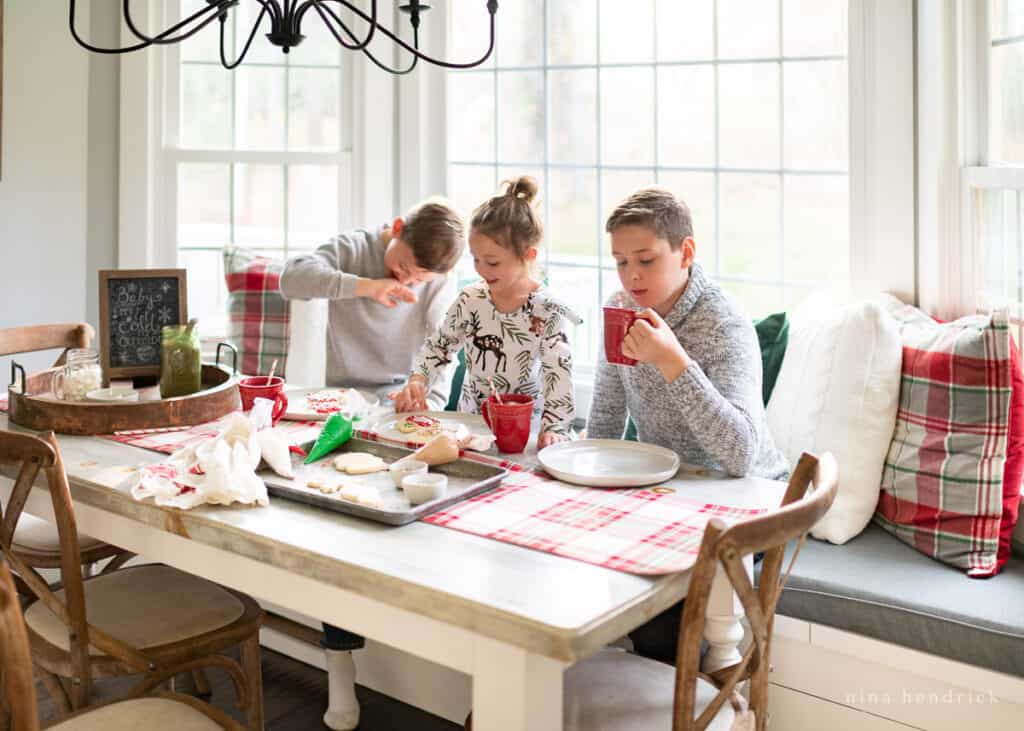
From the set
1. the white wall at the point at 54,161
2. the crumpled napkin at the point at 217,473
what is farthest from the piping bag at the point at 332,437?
the white wall at the point at 54,161

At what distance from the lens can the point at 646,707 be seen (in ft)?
5.44

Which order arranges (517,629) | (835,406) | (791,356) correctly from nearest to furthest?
(517,629), (835,406), (791,356)

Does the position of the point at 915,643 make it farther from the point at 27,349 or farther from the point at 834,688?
the point at 27,349

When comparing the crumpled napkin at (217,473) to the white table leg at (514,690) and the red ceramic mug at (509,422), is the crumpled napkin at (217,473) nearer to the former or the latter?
the red ceramic mug at (509,422)

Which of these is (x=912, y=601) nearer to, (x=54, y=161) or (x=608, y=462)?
(x=608, y=462)

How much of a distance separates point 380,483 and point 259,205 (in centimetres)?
212

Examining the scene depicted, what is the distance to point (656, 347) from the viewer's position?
1.98 meters

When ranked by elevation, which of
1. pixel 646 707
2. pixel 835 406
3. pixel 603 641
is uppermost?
pixel 835 406

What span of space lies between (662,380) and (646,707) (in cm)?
83

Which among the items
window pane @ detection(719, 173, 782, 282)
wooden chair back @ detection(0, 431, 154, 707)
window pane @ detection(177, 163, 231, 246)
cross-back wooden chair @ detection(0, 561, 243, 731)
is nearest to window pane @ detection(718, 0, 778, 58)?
window pane @ detection(719, 173, 782, 282)

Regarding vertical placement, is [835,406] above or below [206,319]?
below

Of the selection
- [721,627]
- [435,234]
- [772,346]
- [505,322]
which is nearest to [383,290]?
[435,234]

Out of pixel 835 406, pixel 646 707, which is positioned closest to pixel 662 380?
pixel 835 406

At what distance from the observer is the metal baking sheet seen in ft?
5.59
